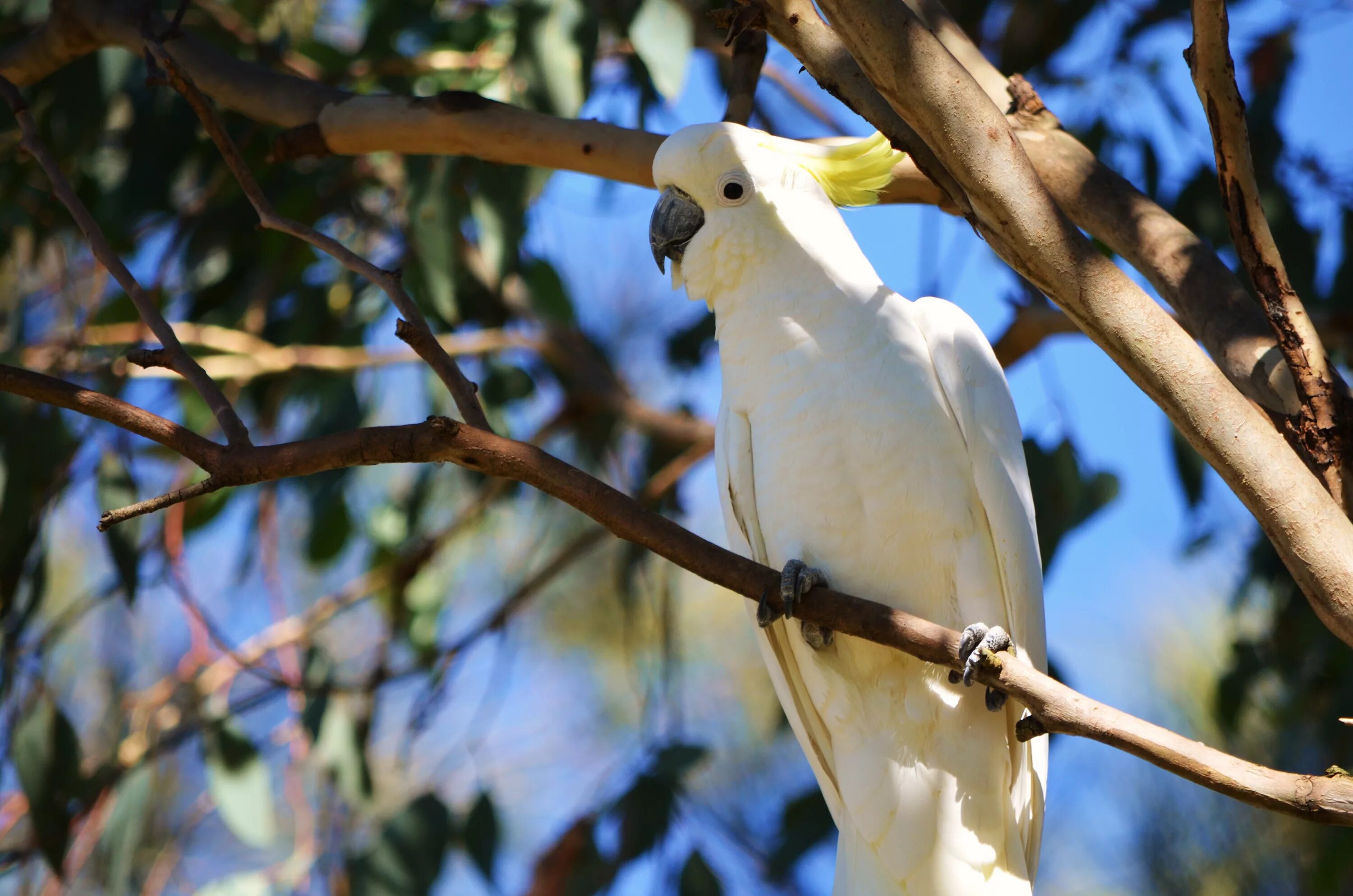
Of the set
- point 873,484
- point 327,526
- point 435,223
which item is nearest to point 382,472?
point 327,526

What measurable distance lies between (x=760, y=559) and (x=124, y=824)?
1543mm

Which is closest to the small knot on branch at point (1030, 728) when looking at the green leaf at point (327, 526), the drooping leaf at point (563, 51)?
the drooping leaf at point (563, 51)

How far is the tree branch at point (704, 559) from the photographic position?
1098 millimetres

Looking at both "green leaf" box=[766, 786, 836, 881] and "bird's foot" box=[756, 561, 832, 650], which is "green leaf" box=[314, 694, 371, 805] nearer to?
"green leaf" box=[766, 786, 836, 881]

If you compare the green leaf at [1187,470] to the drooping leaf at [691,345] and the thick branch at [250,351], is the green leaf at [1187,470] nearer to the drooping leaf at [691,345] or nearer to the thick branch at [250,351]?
the drooping leaf at [691,345]

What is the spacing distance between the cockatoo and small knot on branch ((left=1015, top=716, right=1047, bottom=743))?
0.33 m

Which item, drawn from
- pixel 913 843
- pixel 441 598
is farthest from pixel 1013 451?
pixel 441 598

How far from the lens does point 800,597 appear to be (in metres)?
1.41

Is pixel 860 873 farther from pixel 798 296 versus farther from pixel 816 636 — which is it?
pixel 798 296

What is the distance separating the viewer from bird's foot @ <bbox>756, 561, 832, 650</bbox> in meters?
1.38

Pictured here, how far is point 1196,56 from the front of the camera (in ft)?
3.97

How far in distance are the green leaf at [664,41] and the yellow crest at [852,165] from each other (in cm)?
31

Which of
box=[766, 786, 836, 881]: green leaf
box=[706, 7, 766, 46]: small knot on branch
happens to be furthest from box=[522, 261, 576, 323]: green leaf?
box=[706, 7, 766, 46]: small knot on branch

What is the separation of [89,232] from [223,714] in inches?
57.4
